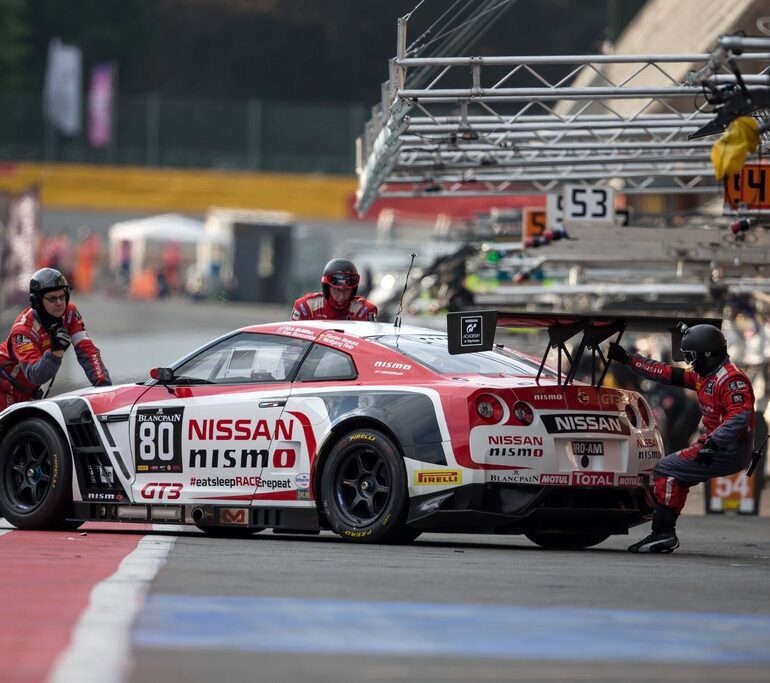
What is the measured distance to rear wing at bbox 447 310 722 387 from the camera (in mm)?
11008

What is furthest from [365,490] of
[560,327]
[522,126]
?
[522,126]

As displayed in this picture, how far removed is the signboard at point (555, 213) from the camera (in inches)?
706

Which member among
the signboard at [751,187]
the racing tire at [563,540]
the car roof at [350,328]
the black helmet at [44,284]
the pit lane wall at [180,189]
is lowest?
the racing tire at [563,540]

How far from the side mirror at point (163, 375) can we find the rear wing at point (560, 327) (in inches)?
75.8

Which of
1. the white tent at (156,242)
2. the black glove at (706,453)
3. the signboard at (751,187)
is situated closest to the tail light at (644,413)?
the black glove at (706,453)

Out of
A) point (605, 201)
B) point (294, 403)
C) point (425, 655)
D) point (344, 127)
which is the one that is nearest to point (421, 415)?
point (294, 403)

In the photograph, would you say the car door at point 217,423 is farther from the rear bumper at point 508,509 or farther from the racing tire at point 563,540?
the racing tire at point 563,540

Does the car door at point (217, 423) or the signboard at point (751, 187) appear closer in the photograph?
the car door at point (217, 423)

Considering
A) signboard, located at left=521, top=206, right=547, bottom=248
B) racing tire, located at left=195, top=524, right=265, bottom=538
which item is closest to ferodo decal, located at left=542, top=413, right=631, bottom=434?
racing tire, located at left=195, top=524, right=265, bottom=538

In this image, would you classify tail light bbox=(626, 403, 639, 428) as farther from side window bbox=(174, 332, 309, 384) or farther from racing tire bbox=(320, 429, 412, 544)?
side window bbox=(174, 332, 309, 384)

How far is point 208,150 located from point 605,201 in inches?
1994

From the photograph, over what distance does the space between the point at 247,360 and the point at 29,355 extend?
212cm

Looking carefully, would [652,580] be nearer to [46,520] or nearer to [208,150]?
[46,520]

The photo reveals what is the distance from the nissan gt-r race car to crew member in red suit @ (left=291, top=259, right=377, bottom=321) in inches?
65.5
